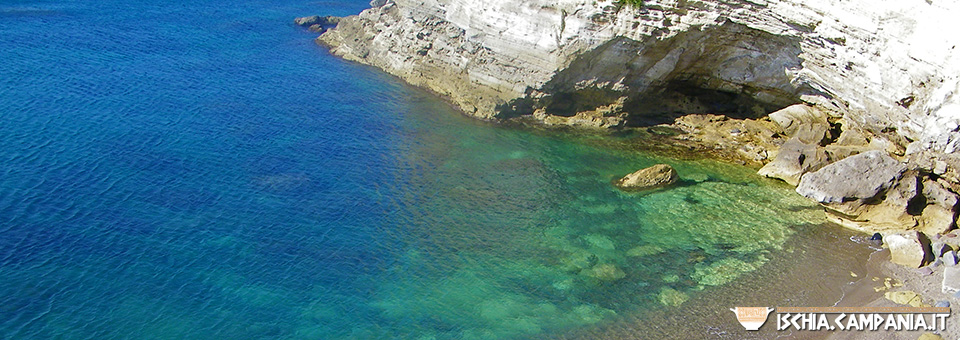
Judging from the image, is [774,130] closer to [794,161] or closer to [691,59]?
[794,161]

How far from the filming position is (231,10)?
79.7 meters

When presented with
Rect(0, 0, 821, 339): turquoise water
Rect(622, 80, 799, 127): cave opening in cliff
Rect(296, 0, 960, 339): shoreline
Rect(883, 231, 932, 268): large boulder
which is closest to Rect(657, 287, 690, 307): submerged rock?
Rect(0, 0, 821, 339): turquoise water

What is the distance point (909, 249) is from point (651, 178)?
13.4m

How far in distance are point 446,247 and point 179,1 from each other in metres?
62.6

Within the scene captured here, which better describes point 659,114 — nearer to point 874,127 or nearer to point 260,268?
point 874,127

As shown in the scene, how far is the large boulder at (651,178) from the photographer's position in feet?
132

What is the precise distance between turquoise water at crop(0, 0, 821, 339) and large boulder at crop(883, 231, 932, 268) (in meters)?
4.63

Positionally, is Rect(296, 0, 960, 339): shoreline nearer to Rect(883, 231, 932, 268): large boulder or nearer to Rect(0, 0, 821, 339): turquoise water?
Rect(883, 231, 932, 268): large boulder

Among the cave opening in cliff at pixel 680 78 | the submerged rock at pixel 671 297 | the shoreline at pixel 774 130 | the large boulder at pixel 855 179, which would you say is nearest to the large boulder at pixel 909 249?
the shoreline at pixel 774 130

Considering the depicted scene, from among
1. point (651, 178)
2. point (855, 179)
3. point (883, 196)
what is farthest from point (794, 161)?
point (651, 178)

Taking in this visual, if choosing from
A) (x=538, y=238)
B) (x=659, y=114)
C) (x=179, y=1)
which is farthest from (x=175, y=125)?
(x=179, y=1)

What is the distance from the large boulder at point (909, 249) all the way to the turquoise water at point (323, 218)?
463 cm

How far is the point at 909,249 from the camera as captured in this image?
32062 millimetres

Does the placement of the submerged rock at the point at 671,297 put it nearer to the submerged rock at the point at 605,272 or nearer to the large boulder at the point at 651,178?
the submerged rock at the point at 605,272
